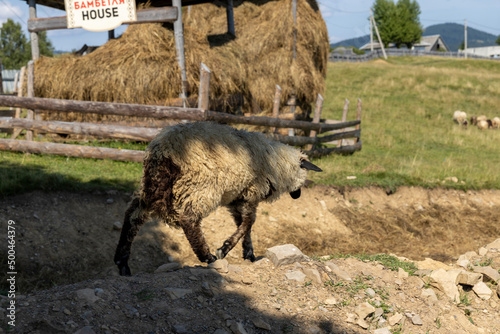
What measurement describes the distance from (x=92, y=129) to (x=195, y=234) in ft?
15.5

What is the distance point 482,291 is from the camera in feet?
15.7

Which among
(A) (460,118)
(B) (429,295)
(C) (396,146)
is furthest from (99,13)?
(A) (460,118)

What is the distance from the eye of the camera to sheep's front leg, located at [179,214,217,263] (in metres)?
4.37

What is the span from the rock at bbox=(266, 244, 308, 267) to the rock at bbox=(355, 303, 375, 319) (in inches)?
33.3

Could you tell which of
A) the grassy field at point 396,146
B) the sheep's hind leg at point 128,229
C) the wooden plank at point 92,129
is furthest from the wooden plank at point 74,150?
the sheep's hind leg at point 128,229

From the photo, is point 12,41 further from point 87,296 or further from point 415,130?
point 87,296

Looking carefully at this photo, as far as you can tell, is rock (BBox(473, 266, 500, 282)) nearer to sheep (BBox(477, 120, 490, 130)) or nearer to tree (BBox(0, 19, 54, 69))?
sheep (BBox(477, 120, 490, 130))

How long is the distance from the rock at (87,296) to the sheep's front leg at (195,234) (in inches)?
48.1

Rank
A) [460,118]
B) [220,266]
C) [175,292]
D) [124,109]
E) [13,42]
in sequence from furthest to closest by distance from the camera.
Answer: [13,42], [460,118], [124,109], [220,266], [175,292]

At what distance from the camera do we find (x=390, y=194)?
9.06m

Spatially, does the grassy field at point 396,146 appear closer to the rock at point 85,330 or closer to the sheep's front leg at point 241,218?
the sheep's front leg at point 241,218

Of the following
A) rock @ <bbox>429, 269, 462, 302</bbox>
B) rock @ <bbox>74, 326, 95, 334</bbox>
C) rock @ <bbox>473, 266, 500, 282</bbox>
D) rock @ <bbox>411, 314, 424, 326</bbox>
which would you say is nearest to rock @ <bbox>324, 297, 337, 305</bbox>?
rock @ <bbox>411, 314, 424, 326</bbox>

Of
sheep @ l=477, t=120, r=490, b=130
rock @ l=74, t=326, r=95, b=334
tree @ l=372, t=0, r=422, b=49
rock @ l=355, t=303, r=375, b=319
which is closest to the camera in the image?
rock @ l=74, t=326, r=95, b=334

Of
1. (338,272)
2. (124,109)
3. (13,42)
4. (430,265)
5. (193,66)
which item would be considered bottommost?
(430,265)
